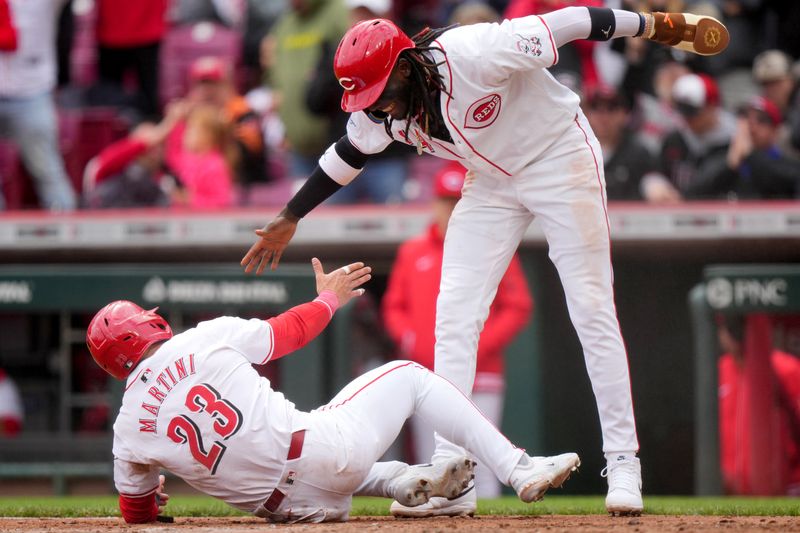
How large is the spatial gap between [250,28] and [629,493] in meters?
6.31

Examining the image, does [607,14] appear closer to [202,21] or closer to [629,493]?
[629,493]

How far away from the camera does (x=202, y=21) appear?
34.1 ft

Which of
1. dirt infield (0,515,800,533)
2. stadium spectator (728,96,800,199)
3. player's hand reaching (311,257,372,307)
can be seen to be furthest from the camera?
stadium spectator (728,96,800,199)

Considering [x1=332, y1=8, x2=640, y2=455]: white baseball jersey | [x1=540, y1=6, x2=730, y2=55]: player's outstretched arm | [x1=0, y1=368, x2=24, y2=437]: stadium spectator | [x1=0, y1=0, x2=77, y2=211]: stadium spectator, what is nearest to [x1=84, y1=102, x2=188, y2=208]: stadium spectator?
[x1=0, y1=0, x2=77, y2=211]: stadium spectator

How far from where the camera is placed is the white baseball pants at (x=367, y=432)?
4309mm

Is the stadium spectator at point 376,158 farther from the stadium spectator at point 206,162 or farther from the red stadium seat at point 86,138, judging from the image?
the red stadium seat at point 86,138

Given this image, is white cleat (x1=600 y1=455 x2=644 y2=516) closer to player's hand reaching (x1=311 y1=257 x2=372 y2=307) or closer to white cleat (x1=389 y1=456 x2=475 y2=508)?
white cleat (x1=389 y1=456 x2=475 y2=508)

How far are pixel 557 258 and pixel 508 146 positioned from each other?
42 cm

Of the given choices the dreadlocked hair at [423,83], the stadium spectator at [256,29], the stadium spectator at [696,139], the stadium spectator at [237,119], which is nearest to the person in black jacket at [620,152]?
the stadium spectator at [696,139]

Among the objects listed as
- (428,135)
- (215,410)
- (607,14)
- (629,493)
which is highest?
(607,14)

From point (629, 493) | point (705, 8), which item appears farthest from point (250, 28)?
point (629, 493)

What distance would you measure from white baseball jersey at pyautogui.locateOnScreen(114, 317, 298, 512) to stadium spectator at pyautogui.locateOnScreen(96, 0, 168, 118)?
555cm

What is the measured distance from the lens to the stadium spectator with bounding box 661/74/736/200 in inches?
307

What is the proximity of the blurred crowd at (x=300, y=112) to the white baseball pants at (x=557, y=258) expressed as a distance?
3.23 metres
